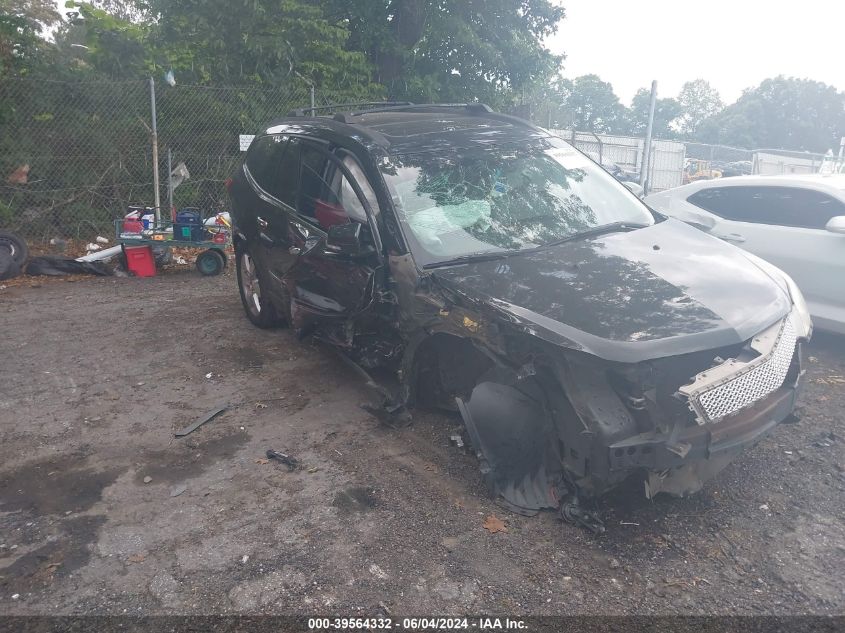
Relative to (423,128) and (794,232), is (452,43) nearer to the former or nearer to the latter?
(794,232)

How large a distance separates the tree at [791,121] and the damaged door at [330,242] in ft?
188

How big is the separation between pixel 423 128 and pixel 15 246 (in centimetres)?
689

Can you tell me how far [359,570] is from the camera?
3066 mm

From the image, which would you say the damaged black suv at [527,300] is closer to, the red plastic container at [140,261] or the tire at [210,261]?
the tire at [210,261]

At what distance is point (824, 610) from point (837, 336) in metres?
3.93

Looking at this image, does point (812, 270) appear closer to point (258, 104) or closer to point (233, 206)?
point (233, 206)

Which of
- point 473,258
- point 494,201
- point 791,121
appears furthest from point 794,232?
point 791,121

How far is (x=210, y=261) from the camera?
9.37 m

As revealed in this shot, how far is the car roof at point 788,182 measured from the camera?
19.5 ft

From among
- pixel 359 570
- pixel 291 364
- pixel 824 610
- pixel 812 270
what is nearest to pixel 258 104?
pixel 291 364

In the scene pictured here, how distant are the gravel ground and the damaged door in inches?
30.3

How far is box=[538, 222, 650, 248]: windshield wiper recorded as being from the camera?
4.16 meters

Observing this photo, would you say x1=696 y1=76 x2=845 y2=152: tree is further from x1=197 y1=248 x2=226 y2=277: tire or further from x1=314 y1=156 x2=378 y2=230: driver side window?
x1=314 y1=156 x2=378 y2=230: driver side window

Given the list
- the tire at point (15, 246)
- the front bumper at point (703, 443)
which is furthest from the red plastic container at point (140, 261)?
the front bumper at point (703, 443)
